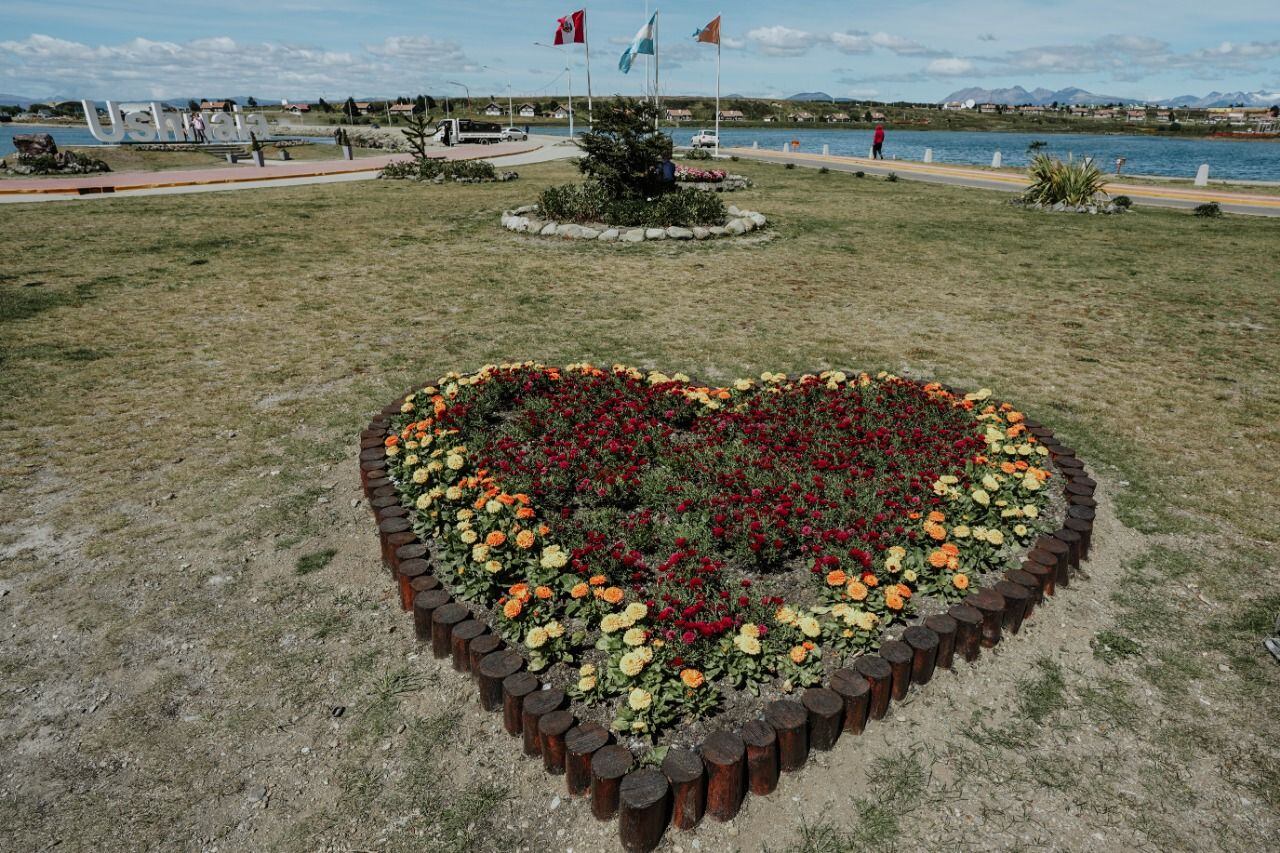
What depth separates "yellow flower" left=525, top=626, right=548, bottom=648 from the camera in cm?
348

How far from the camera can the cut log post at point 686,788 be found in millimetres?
2906

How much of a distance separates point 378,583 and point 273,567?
78 centimetres

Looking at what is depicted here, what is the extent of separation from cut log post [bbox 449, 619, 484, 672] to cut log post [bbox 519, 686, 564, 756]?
0.55 metres

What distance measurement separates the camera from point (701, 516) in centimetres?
470

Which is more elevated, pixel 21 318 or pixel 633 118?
pixel 633 118

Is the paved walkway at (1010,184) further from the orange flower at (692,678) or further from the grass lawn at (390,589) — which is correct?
the orange flower at (692,678)

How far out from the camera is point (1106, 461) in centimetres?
598

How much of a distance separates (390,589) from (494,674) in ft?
4.53

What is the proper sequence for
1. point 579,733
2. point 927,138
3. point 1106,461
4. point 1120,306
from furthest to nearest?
point 927,138 < point 1120,306 < point 1106,461 < point 579,733

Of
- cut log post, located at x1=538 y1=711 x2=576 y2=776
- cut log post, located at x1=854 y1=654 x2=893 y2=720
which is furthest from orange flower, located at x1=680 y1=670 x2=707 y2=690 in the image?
cut log post, located at x1=854 y1=654 x2=893 y2=720

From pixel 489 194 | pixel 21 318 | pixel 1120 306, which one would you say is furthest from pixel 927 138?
pixel 21 318

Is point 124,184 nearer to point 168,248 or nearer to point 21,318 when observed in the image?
point 168,248

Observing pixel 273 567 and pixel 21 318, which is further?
pixel 21 318

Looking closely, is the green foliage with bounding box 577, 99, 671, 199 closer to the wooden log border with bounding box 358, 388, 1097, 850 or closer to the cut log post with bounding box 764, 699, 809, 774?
the wooden log border with bounding box 358, 388, 1097, 850
